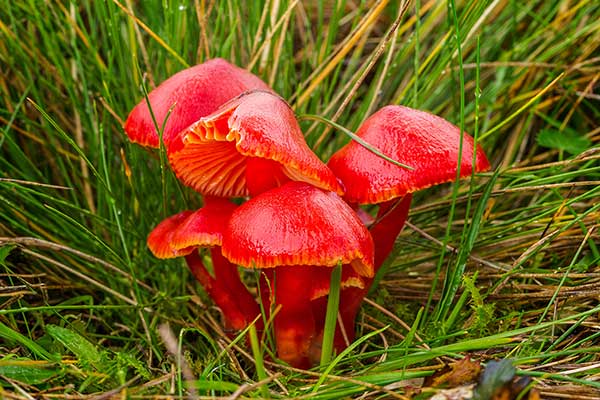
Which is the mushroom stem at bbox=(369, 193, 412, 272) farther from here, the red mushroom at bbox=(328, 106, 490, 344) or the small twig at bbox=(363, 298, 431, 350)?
the small twig at bbox=(363, 298, 431, 350)

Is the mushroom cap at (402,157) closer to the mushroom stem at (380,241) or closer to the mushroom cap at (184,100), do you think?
the mushroom stem at (380,241)

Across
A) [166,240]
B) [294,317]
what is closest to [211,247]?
[166,240]

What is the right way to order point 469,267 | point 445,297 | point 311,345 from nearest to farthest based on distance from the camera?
point 445,297 → point 311,345 → point 469,267

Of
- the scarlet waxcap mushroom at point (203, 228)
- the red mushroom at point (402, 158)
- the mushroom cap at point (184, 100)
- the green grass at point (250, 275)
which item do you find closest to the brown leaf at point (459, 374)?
the green grass at point (250, 275)

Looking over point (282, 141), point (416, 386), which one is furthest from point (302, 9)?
point (416, 386)

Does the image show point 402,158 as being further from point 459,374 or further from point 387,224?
point 459,374

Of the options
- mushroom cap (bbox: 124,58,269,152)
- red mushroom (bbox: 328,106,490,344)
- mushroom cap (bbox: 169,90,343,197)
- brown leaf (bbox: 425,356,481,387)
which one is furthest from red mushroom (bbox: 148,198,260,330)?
brown leaf (bbox: 425,356,481,387)

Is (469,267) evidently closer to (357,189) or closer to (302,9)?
(357,189)

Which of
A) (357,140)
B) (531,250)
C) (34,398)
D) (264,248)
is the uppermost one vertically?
(357,140)
